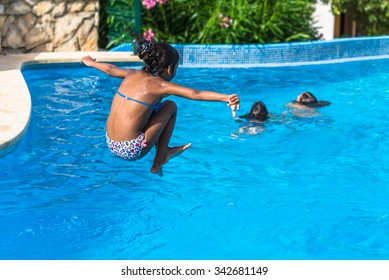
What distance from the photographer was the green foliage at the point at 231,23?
536 inches

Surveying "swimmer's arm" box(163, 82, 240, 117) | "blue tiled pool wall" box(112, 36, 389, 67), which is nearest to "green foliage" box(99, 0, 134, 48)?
"blue tiled pool wall" box(112, 36, 389, 67)

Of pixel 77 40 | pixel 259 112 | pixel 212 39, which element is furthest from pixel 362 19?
pixel 259 112

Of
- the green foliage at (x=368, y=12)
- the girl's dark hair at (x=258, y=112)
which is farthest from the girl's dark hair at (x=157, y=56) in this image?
the green foliage at (x=368, y=12)

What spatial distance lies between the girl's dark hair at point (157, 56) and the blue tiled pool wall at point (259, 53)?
22.8 ft

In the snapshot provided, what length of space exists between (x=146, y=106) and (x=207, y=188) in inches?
51.7

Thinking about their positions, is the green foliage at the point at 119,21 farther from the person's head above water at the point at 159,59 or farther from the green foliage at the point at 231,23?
the person's head above water at the point at 159,59

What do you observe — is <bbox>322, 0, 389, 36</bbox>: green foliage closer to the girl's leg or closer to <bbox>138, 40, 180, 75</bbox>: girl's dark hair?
the girl's leg

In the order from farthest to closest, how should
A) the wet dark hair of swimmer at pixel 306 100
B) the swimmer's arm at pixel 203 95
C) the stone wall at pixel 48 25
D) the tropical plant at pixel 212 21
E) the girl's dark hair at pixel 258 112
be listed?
the tropical plant at pixel 212 21 → the stone wall at pixel 48 25 → the wet dark hair of swimmer at pixel 306 100 → the girl's dark hair at pixel 258 112 → the swimmer's arm at pixel 203 95

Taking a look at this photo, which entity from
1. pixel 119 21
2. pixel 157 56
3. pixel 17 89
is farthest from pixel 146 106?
pixel 119 21

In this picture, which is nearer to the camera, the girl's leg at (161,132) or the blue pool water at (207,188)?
the blue pool water at (207,188)

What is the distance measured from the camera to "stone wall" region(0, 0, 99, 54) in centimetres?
1332

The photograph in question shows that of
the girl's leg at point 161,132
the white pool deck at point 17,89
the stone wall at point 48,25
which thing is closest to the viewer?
the girl's leg at point 161,132
